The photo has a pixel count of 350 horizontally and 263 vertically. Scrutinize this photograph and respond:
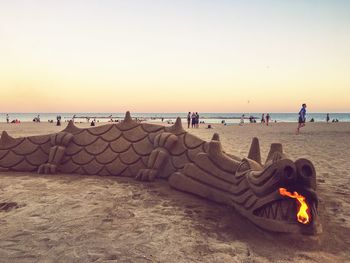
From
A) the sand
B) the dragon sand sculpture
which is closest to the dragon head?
the dragon sand sculpture

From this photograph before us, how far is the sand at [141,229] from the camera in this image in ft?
9.57

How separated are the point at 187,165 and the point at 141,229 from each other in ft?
4.90

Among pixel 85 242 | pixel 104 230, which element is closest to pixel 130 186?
pixel 104 230

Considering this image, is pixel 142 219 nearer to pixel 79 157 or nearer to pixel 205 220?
pixel 205 220

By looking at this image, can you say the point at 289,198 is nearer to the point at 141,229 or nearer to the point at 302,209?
the point at 302,209

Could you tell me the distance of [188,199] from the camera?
4.54m

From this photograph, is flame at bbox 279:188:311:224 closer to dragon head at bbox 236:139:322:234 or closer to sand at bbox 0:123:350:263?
dragon head at bbox 236:139:322:234

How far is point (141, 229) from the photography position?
3.50 meters

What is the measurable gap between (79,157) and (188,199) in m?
2.55

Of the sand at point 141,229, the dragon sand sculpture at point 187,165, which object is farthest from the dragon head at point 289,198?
the sand at point 141,229

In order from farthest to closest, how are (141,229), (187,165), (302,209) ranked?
(187,165) < (141,229) < (302,209)

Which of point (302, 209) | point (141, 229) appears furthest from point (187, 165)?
point (302, 209)

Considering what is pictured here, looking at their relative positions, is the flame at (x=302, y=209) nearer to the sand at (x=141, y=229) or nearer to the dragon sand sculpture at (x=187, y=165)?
the dragon sand sculpture at (x=187, y=165)

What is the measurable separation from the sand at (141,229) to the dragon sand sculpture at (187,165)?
0.62 feet
